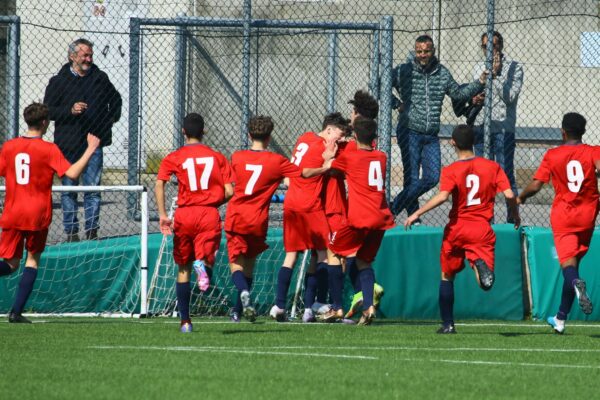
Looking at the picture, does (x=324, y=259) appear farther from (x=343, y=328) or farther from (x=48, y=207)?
(x=48, y=207)

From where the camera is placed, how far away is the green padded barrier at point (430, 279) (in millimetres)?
13438

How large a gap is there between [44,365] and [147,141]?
716cm

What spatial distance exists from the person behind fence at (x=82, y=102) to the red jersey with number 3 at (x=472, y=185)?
4.48 m

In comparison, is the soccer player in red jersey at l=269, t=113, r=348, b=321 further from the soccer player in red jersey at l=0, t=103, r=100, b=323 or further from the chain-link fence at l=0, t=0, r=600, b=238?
the soccer player in red jersey at l=0, t=103, r=100, b=323

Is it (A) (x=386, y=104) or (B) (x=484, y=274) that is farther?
(A) (x=386, y=104)

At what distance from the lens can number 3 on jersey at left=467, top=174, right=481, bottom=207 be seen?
36.6ft

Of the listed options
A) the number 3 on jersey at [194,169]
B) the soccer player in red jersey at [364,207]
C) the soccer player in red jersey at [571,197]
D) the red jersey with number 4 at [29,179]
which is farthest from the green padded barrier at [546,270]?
the red jersey with number 4 at [29,179]

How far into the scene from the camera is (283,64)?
15.7 m

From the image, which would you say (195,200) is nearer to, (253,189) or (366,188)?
(253,189)

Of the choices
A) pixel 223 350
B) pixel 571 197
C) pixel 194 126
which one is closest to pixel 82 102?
pixel 194 126

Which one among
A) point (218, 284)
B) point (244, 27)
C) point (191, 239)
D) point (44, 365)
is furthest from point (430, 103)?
point (44, 365)

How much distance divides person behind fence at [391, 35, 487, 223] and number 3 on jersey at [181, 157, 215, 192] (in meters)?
3.78

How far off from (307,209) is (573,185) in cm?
257

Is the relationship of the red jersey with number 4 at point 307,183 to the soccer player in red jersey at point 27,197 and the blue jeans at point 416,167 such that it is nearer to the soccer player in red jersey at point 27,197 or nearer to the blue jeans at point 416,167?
the blue jeans at point 416,167
